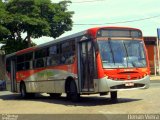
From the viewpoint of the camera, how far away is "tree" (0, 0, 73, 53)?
3997 cm

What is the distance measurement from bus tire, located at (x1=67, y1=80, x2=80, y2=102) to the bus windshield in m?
2.29

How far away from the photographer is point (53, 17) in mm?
42594

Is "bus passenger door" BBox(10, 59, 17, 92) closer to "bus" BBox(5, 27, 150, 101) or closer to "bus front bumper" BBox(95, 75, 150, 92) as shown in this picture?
"bus" BBox(5, 27, 150, 101)

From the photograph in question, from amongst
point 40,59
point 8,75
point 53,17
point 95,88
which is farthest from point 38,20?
point 95,88

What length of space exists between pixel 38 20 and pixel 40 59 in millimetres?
18254

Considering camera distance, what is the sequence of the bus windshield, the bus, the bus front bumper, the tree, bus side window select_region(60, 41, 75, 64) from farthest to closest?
the tree < bus side window select_region(60, 41, 75, 64) < the bus windshield < the bus < the bus front bumper

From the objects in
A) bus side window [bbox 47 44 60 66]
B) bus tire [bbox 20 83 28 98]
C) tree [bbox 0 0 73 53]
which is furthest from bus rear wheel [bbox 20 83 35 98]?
tree [bbox 0 0 73 53]

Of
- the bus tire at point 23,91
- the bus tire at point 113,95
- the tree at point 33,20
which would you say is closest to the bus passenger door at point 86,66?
the bus tire at point 113,95

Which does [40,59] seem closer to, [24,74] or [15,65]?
[24,74]

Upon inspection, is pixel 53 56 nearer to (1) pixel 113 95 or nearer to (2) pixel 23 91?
(1) pixel 113 95

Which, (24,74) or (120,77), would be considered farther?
(24,74)

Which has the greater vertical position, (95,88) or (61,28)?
(61,28)

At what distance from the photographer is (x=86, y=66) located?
17375mm

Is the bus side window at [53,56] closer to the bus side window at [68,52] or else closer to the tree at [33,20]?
the bus side window at [68,52]
